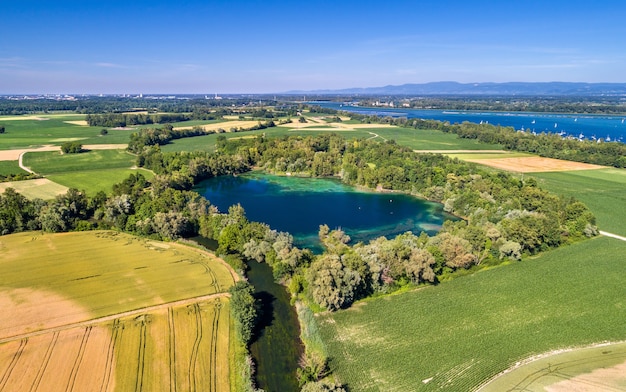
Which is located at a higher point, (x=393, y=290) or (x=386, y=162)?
(x=386, y=162)

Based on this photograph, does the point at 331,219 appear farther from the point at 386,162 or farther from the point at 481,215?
the point at 386,162

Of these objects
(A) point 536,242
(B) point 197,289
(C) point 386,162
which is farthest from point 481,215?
(B) point 197,289

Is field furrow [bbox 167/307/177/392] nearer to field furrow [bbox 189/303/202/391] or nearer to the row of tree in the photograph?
field furrow [bbox 189/303/202/391]

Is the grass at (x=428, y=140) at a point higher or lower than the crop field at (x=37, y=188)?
higher

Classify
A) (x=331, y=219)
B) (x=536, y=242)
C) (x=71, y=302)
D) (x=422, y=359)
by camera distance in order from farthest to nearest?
1. (x=331, y=219)
2. (x=536, y=242)
3. (x=71, y=302)
4. (x=422, y=359)

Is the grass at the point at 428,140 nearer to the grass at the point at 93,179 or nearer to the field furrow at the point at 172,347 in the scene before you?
the grass at the point at 93,179

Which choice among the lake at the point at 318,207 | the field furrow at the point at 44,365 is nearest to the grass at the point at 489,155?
the lake at the point at 318,207
